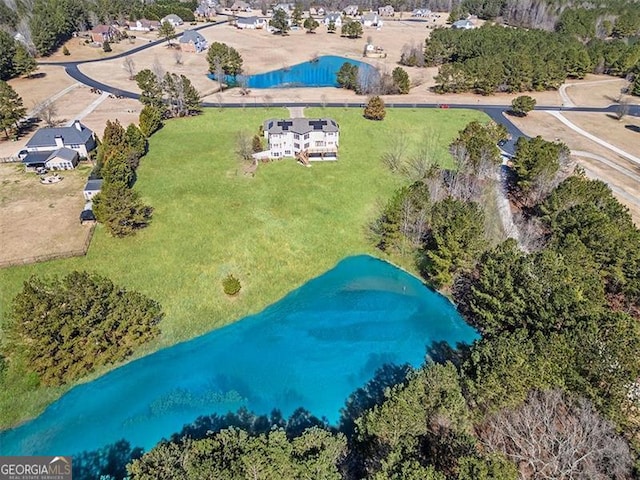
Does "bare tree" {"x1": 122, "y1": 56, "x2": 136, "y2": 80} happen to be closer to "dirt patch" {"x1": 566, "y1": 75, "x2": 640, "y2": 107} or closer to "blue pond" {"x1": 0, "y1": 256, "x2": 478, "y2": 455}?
"blue pond" {"x1": 0, "y1": 256, "x2": 478, "y2": 455}

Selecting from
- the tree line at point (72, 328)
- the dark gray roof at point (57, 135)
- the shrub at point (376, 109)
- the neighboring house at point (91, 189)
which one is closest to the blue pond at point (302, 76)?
the shrub at point (376, 109)

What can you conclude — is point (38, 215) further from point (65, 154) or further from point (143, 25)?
point (143, 25)

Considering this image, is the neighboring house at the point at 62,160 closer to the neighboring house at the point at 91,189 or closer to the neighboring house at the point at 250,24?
the neighboring house at the point at 91,189

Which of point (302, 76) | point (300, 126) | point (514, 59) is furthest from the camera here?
point (302, 76)

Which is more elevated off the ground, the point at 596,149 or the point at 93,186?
the point at 93,186

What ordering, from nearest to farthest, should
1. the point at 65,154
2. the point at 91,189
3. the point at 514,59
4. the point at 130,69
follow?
the point at 91,189, the point at 65,154, the point at 514,59, the point at 130,69

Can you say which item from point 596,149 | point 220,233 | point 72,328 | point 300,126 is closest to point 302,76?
point 300,126
